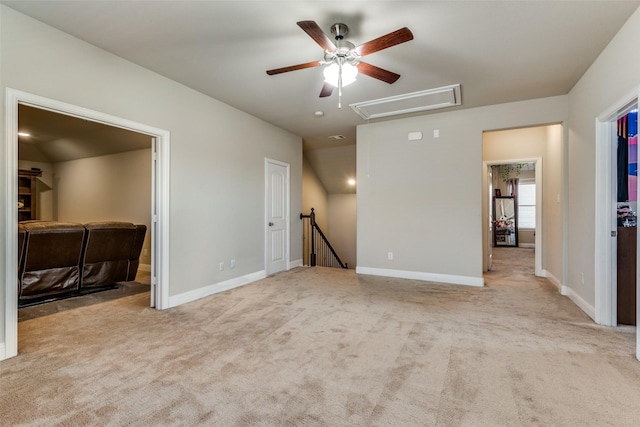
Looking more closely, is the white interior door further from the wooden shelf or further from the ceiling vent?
the wooden shelf

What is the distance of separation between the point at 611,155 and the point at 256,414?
3.70 m

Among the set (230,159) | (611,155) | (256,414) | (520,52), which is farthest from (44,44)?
(611,155)

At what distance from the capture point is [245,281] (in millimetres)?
4582

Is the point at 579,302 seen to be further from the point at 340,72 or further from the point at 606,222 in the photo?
the point at 340,72

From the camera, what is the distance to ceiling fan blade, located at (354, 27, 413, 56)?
196cm

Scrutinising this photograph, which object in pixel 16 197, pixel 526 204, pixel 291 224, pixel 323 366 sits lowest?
pixel 323 366

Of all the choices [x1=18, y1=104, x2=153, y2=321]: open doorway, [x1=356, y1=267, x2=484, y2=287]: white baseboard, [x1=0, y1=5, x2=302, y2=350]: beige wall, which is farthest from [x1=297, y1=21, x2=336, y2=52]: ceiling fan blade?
[x1=356, y1=267, x2=484, y2=287]: white baseboard

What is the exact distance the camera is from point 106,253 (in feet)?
13.8

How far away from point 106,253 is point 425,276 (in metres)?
4.68

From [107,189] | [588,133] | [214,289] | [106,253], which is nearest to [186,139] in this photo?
[214,289]

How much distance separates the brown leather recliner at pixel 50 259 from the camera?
3.52 metres

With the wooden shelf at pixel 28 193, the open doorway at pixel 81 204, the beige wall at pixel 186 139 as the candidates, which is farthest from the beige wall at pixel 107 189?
the beige wall at pixel 186 139

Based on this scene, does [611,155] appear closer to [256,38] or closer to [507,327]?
[507,327]

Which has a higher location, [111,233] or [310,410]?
[111,233]
